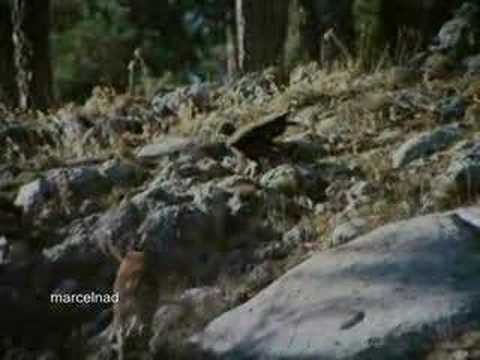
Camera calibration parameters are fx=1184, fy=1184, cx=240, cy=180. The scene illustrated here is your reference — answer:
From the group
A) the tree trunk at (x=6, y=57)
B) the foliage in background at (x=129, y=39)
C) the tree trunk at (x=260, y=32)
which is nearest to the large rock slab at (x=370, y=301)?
the tree trunk at (x=260, y=32)

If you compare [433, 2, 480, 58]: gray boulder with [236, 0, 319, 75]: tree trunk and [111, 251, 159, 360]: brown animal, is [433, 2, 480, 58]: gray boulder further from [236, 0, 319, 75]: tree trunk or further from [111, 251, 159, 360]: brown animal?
[111, 251, 159, 360]: brown animal

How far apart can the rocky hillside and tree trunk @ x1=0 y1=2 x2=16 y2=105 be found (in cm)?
480


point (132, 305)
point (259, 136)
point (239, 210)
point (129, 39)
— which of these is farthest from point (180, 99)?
point (129, 39)

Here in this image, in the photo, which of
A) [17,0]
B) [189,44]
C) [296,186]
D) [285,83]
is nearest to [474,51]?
[285,83]

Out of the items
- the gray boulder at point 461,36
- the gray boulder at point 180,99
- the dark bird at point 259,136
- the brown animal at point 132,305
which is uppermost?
the gray boulder at point 461,36

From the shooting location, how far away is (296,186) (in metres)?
4.96

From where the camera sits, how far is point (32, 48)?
850 cm

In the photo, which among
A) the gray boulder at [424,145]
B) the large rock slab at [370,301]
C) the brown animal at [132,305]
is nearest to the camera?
the large rock slab at [370,301]

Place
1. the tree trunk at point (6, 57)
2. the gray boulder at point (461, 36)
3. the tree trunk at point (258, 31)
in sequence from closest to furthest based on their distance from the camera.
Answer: the gray boulder at point (461, 36)
the tree trunk at point (258, 31)
the tree trunk at point (6, 57)

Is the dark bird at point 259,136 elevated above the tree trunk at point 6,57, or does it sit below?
below

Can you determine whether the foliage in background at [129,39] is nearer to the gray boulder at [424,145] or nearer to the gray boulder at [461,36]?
the gray boulder at [461,36]

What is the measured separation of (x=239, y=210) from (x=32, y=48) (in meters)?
4.18

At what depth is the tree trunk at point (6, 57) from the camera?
1115cm

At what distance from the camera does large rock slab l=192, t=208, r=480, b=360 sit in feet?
11.7
